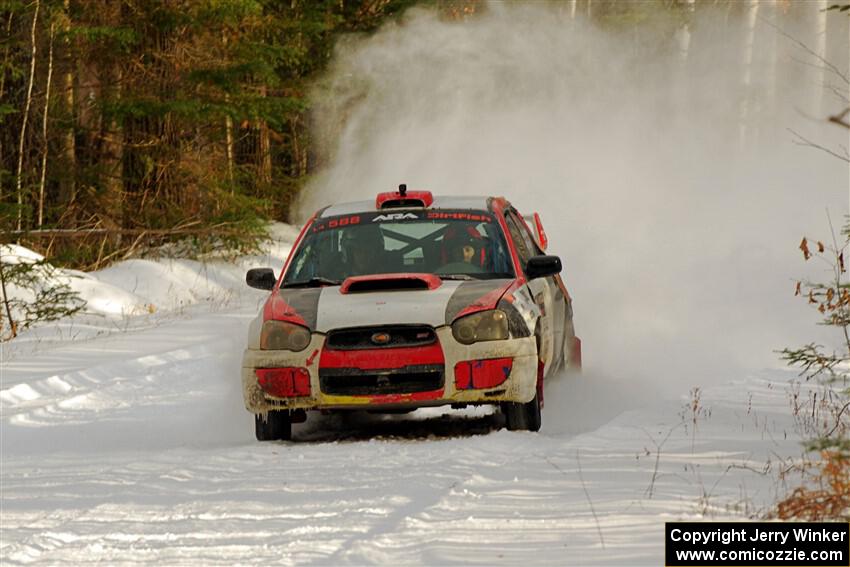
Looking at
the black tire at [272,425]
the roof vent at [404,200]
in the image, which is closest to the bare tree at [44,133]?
the roof vent at [404,200]

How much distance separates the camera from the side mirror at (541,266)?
1002cm

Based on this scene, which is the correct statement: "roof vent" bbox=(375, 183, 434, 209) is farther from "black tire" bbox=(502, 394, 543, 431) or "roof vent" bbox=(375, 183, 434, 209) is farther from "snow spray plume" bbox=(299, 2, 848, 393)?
"snow spray plume" bbox=(299, 2, 848, 393)

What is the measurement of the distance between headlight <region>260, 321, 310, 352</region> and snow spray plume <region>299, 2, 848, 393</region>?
4165mm

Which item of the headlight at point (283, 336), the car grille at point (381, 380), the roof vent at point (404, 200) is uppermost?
the roof vent at point (404, 200)

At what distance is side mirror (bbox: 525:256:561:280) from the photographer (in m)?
10.0

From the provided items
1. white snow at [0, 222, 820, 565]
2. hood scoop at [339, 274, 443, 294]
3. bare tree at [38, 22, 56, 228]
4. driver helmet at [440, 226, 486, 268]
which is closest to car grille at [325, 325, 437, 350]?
hood scoop at [339, 274, 443, 294]

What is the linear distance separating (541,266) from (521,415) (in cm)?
122

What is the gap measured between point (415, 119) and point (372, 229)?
2521cm

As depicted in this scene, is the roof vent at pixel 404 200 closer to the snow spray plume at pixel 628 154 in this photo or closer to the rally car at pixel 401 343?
the rally car at pixel 401 343

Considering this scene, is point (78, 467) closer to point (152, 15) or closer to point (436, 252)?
point (436, 252)

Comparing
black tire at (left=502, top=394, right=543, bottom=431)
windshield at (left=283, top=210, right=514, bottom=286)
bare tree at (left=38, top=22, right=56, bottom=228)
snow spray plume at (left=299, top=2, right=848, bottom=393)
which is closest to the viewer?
black tire at (left=502, top=394, right=543, bottom=431)

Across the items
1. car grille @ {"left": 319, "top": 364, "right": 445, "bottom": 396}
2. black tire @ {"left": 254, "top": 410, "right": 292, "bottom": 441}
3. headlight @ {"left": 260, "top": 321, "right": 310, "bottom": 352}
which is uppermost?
headlight @ {"left": 260, "top": 321, "right": 310, "bottom": 352}

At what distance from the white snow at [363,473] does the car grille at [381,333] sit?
614 millimetres

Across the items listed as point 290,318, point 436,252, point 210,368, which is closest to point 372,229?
point 436,252
